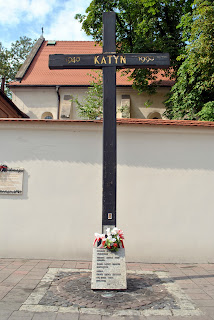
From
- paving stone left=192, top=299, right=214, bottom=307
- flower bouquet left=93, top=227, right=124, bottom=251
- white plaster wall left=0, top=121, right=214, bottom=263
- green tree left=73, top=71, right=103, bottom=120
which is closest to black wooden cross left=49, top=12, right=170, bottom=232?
white plaster wall left=0, top=121, right=214, bottom=263

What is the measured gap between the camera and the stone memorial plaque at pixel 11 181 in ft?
21.4

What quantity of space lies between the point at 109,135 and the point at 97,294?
265 cm

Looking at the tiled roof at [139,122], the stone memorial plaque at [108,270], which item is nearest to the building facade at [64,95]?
the tiled roof at [139,122]

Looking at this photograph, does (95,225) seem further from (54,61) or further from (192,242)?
(54,61)

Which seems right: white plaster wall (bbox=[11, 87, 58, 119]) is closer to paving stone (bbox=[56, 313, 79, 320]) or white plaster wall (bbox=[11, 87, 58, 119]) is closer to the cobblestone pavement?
the cobblestone pavement

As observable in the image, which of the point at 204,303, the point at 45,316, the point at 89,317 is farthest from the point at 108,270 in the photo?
the point at 204,303

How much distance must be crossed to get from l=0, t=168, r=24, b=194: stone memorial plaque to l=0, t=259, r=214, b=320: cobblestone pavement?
1587 millimetres

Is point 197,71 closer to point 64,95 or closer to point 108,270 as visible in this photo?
point 64,95

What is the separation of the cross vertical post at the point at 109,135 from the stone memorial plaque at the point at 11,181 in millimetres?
2521

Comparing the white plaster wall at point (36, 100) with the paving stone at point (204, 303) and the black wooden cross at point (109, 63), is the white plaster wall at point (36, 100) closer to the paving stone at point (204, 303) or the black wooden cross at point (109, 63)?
the black wooden cross at point (109, 63)

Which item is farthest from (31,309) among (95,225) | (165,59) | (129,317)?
(165,59)

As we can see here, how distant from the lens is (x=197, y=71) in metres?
A: 12.7

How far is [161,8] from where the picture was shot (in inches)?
619

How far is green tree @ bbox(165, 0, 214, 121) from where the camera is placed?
36.8 ft
